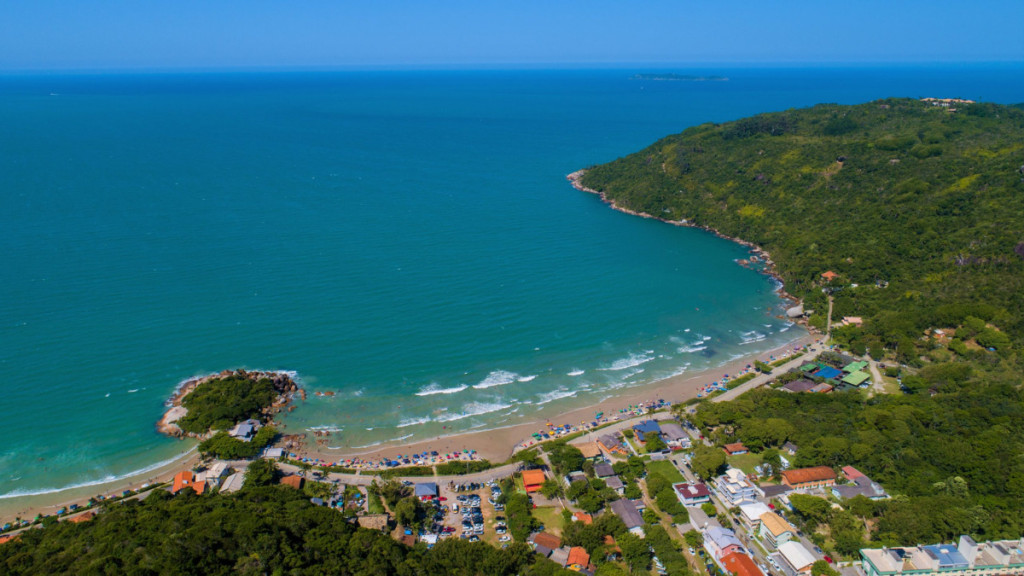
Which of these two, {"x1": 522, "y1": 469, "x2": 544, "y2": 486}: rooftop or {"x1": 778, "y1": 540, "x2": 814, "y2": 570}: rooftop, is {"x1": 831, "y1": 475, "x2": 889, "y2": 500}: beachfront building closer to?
{"x1": 778, "y1": 540, "x2": 814, "y2": 570}: rooftop

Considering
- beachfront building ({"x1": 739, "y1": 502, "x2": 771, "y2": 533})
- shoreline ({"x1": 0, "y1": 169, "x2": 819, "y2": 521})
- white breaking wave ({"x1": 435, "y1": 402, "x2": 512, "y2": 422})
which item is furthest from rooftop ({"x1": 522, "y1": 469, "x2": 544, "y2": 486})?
beachfront building ({"x1": 739, "y1": 502, "x2": 771, "y2": 533})

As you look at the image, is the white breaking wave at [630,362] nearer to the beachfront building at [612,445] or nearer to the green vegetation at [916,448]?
the green vegetation at [916,448]

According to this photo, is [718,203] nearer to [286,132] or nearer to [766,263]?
[766,263]

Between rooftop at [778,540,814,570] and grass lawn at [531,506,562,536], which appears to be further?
grass lawn at [531,506,562,536]

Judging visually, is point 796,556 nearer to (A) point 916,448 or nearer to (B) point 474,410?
(A) point 916,448

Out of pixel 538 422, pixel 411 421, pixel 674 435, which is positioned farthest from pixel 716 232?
pixel 411 421

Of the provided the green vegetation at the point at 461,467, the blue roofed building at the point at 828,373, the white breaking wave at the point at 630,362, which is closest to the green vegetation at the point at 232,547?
the green vegetation at the point at 461,467

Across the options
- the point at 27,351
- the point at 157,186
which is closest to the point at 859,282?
the point at 27,351
